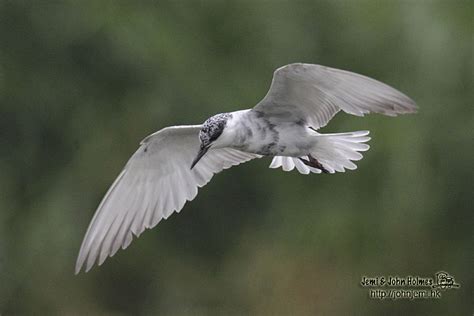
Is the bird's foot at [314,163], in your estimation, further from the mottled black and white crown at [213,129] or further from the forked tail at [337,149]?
the mottled black and white crown at [213,129]

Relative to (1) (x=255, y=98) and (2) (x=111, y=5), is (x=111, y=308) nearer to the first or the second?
(1) (x=255, y=98)

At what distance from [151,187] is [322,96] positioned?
1.29 metres

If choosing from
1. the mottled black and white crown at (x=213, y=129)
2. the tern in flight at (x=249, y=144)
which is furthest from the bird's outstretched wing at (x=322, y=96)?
the mottled black and white crown at (x=213, y=129)

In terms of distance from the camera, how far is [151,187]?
6.58m

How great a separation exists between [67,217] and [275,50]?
2.77 metres

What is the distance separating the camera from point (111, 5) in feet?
39.0

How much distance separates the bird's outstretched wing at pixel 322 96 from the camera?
18.1 ft

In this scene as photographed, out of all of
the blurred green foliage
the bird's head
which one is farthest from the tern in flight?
the blurred green foliage

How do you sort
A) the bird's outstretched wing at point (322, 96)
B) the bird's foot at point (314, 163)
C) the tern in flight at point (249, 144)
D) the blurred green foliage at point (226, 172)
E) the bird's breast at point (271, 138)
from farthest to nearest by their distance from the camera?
the blurred green foliage at point (226, 172), the bird's foot at point (314, 163), the bird's breast at point (271, 138), the tern in flight at point (249, 144), the bird's outstretched wing at point (322, 96)

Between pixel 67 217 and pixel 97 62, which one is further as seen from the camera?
pixel 97 62

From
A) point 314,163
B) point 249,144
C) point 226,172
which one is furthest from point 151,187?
point 226,172

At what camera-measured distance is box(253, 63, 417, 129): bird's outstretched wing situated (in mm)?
5531

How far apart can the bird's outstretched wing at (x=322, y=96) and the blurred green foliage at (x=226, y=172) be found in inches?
145

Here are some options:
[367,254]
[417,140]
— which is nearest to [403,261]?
[367,254]
